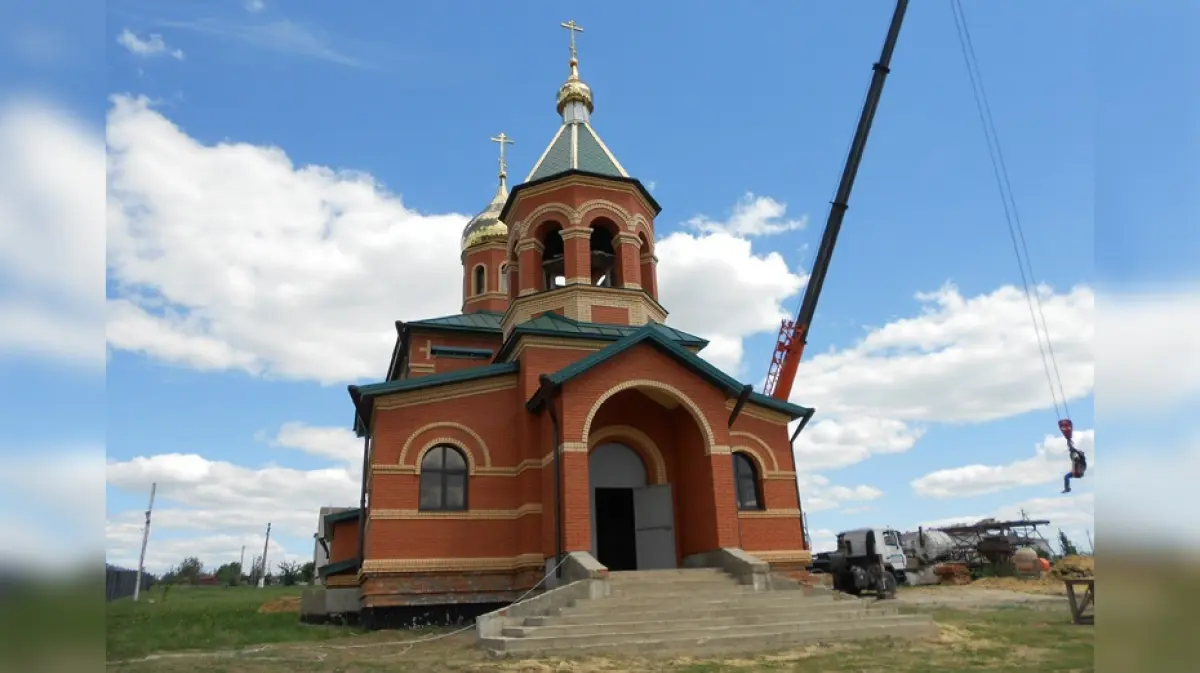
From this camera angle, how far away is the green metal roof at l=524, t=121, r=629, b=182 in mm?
18141

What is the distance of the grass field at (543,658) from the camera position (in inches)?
332

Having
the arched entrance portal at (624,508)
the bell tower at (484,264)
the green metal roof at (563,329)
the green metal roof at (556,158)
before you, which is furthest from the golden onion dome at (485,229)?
the arched entrance portal at (624,508)

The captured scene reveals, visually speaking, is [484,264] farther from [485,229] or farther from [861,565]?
[861,565]

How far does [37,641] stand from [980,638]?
12.0m

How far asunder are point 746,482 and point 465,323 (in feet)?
31.0

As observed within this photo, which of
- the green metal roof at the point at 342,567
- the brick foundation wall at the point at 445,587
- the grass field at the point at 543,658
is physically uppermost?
the green metal roof at the point at 342,567

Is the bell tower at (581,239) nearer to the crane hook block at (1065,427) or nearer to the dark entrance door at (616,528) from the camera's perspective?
the dark entrance door at (616,528)

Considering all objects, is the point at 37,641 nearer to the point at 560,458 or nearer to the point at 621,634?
the point at 621,634

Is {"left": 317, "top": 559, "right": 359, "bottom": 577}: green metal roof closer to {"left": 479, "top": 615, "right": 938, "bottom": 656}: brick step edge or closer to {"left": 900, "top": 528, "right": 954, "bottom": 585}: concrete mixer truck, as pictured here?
{"left": 479, "top": 615, "right": 938, "bottom": 656}: brick step edge

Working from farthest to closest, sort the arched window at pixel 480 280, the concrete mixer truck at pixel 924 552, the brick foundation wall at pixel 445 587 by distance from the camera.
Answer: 1. the concrete mixer truck at pixel 924 552
2. the arched window at pixel 480 280
3. the brick foundation wall at pixel 445 587

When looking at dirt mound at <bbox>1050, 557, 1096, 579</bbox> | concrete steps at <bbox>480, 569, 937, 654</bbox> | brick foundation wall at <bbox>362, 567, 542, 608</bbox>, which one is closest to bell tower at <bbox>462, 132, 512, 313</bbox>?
brick foundation wall at <bbox>362, 567, 542, 608</bbox>

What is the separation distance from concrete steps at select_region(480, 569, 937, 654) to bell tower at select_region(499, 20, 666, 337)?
662 cm

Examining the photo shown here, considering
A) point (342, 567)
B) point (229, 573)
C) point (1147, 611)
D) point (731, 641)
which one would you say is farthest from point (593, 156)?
point (229, 573)

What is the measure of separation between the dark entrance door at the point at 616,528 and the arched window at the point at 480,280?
12251 millimetres
